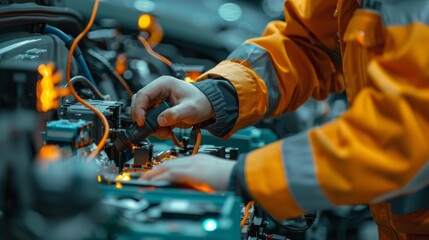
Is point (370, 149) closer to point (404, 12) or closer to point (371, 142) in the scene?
point (371, 142)

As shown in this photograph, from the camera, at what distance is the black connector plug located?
158cm

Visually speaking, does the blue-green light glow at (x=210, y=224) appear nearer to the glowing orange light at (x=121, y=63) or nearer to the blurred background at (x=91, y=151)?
the blurred background at (x=91, y=151)

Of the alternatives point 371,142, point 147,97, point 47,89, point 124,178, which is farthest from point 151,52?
point 371,142

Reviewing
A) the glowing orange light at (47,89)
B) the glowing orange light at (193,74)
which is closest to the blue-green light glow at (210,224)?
the glowing orange light at (47,89)

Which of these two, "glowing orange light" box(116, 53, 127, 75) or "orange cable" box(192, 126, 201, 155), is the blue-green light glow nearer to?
"orange cable" box(192, 126, 201, 155)

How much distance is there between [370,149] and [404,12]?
283mm

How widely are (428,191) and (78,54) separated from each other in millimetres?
1180

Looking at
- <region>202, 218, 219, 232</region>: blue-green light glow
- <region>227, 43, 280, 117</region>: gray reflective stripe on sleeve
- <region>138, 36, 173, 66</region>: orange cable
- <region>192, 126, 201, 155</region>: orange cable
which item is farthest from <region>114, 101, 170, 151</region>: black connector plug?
<region>138, 36, 173, 66</region>: orange cable

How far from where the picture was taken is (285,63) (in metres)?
1.89

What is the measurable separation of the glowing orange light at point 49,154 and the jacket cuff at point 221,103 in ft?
1.96

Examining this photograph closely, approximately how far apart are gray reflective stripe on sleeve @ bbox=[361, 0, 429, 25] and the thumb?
0.63 m

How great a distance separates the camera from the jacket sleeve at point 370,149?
41.1 inches

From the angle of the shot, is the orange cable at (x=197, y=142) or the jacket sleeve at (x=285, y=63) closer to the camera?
the orange cable at (x=197, y=142)

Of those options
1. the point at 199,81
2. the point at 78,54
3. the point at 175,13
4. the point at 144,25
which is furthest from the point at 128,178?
the point at 175,13
